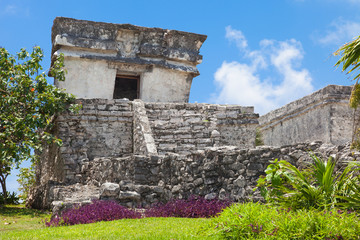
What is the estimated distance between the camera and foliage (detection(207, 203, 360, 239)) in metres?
5.72

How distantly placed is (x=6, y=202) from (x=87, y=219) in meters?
8.88

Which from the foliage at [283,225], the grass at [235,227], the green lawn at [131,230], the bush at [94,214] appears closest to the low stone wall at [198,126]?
the bush at [94,214]

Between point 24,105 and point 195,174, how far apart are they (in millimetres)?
6517

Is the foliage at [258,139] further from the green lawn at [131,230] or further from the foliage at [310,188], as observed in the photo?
the foliage at [310,188]

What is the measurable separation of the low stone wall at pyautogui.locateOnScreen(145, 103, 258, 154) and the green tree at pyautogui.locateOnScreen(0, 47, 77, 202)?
2754mm

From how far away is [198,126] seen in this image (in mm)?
13875

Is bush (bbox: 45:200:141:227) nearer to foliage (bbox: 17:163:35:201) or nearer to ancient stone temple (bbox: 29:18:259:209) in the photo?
ancient stone temple (bbox: 29:18:259:209)

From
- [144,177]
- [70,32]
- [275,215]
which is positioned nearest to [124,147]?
[144,177]

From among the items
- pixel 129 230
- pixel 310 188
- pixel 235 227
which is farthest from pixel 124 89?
pixel 235 227

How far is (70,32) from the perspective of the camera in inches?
705

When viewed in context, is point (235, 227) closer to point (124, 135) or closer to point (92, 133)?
point (124, 135)

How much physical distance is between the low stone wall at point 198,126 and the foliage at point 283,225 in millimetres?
6551

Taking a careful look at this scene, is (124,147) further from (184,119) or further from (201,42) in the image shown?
Result: (201,42)

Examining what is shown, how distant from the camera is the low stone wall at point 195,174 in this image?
880 centimetres
